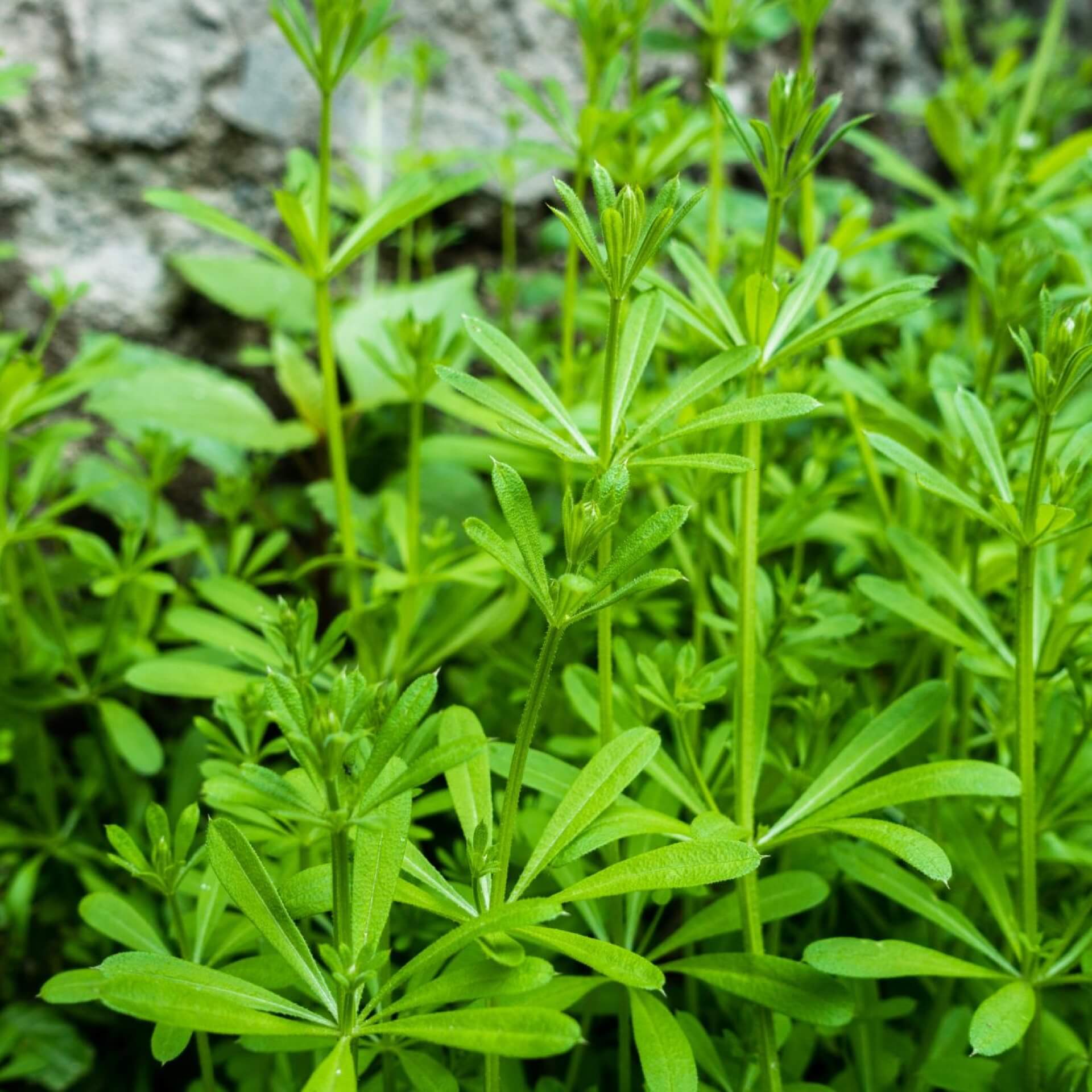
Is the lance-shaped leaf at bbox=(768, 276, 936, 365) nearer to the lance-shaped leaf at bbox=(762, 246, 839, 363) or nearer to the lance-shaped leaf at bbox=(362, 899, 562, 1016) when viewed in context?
the lance-shaped leaf at bbox=(762, 246, 839, 363)

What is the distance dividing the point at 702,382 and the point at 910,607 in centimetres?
36

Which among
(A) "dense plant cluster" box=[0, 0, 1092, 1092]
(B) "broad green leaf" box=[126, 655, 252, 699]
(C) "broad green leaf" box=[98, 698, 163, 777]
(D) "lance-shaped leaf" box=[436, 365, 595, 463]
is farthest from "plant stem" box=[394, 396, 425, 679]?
(D) "lance-shaped leaf" box=[436, 365, 595, 463]

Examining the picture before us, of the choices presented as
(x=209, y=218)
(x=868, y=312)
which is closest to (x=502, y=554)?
(x=868, y=312)

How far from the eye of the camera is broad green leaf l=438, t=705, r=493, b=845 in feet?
2.87

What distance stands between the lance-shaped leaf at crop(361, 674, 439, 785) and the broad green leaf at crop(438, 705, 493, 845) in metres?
0.17

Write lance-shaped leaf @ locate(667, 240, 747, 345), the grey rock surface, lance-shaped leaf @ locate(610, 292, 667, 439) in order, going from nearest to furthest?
lance-shaped leaf @ locate(610, 292, 667, 439) < lance-shaped leaf @ locate(667, 240, 747, 345) < the grey rock surface

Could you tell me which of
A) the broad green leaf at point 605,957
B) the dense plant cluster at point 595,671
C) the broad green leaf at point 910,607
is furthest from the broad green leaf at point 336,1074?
the broad green leaf at point 910,607

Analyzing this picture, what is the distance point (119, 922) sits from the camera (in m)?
1.00

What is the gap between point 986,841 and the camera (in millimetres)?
1017

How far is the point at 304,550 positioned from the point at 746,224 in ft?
3.80

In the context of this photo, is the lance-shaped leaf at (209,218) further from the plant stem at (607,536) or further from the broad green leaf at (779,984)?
the broad green leaf at (779,984)

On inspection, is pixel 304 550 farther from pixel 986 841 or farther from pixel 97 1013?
pixel 986 841

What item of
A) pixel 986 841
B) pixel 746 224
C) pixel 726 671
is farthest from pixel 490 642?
pixel 746 224

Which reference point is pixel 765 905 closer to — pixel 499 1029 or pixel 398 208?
pixel 499 1029
